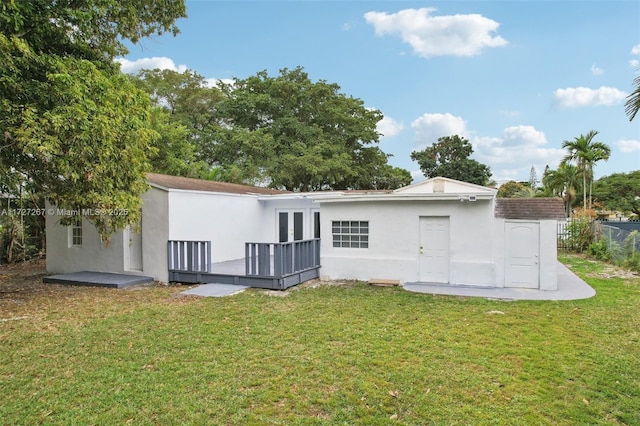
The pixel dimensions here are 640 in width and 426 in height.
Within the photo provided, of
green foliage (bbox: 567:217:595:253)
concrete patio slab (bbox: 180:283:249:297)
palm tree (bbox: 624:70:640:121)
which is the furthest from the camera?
green foliage (bbox: 567:217:595:253)

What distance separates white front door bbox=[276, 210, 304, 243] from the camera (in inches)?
580

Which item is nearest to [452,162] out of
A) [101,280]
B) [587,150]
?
[587,150]

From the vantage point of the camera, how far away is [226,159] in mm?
26453

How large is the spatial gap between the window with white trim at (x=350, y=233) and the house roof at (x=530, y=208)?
3453 mm

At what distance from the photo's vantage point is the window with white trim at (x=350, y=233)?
10580mm

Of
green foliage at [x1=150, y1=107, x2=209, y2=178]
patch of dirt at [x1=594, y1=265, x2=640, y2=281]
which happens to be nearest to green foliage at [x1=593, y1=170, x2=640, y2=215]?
patch of dirt at [x1=594, y1=265, x2=640, y2=281]

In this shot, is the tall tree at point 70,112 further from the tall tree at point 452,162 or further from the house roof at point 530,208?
the tall tree at point 452,162

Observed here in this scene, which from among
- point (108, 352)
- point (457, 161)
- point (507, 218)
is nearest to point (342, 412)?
point (108, 352)

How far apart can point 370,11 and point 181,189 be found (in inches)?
433

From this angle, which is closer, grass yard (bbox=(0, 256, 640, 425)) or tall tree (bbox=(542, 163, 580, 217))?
grass yard (bbox=(0, 256, 640, 425))

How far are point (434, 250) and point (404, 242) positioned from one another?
2.65ft

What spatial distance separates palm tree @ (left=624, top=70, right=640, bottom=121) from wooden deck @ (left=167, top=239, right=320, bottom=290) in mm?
7087

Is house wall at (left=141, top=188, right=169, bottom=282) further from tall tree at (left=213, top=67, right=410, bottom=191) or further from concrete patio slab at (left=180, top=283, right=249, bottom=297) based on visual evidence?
tall tree at (left=213, top=67, right=410, bottom=191)

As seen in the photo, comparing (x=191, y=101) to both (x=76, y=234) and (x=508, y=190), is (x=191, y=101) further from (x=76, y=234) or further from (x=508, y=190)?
(x=508, y=190)
